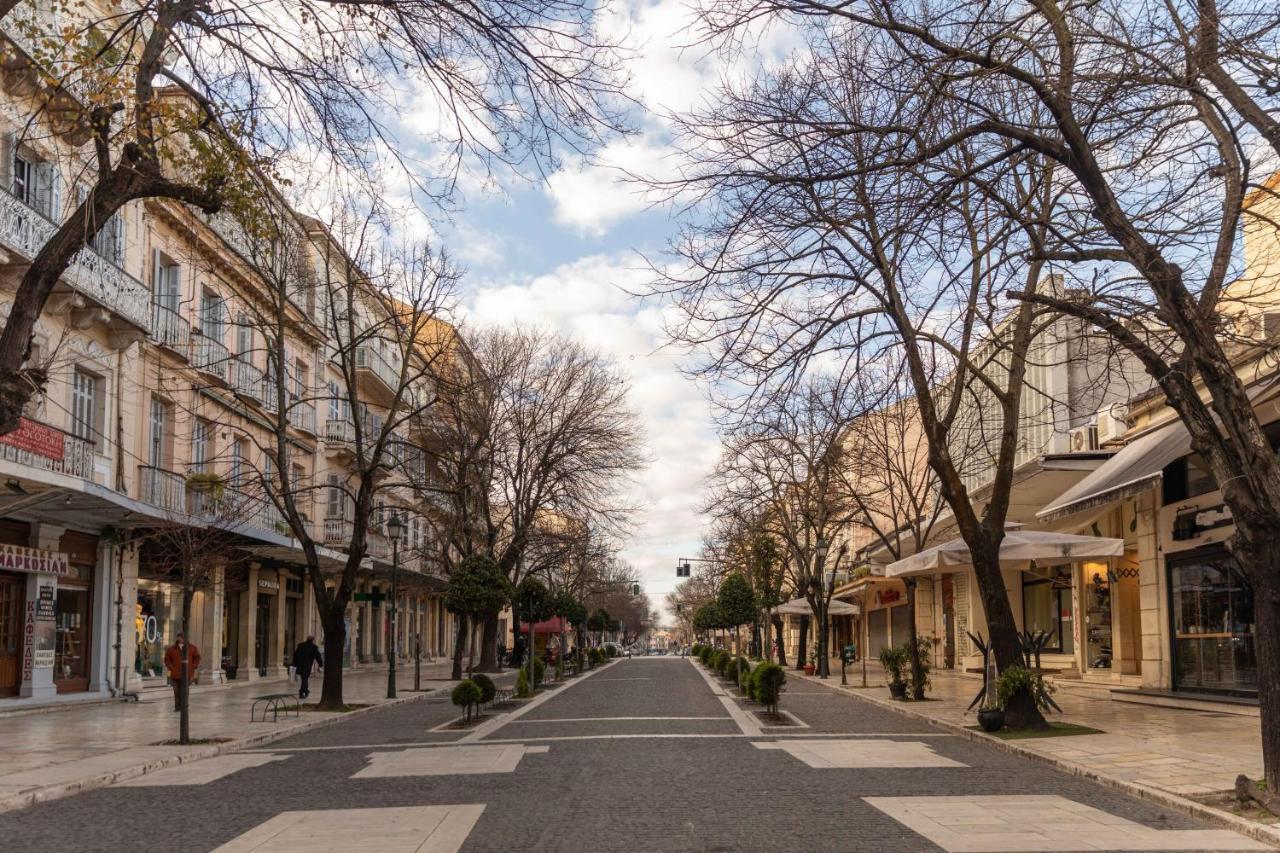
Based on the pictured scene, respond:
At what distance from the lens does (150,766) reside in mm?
13609

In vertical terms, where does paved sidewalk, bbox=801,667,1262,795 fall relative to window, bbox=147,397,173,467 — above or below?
below

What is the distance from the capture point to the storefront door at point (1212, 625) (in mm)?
18125

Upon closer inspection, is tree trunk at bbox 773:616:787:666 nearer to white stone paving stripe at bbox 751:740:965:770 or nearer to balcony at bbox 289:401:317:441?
balcony at bbox 289:401:317:441

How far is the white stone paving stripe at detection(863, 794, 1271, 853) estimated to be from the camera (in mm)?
8156

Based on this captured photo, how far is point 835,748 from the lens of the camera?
1478 centimetres

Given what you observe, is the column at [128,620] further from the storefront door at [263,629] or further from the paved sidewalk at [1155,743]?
the paved sidewalk at [1155,743]

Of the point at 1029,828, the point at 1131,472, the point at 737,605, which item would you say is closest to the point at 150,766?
the point at 1029,828

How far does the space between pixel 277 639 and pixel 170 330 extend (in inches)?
534

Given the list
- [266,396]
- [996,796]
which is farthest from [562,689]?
[996,796]

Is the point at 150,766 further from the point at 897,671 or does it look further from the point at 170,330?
the point at 170,330

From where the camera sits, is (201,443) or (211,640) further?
(211,640)

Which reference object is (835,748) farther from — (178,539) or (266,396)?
(266,396)

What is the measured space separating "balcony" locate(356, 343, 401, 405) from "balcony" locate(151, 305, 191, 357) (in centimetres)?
1586

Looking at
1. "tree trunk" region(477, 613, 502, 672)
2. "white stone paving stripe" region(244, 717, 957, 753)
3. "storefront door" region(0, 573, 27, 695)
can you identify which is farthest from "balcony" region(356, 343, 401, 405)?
"white stone paving stripe" region(244, 717, 957, 753)
